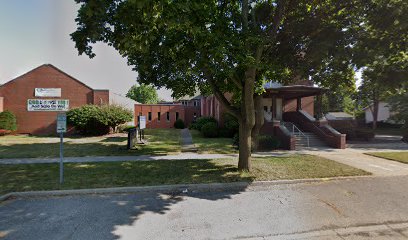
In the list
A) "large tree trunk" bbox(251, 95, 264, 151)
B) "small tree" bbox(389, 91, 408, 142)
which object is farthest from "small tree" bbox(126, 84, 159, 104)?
"large tree trunk" bbox(251, 95, 264, 151)

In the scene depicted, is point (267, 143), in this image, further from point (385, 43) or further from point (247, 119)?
point (385, 43)

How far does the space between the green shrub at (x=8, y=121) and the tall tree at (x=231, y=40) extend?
2065 centimetres

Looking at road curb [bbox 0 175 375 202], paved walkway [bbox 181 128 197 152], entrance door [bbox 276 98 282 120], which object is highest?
entrance door [bbox 276 98 282 120]

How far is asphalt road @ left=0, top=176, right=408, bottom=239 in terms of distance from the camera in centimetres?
422

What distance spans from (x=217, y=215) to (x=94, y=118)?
64.4 ft

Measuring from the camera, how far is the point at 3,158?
1066 centimetres

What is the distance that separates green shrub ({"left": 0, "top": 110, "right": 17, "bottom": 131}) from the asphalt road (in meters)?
22.8

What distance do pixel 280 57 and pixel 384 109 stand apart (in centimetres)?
5191

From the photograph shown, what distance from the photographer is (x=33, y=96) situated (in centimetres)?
2505

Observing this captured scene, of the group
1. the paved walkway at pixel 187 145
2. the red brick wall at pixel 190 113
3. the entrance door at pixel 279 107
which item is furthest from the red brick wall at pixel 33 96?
the entrance door at pixel 279 107

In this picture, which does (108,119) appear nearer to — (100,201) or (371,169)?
(100,201)

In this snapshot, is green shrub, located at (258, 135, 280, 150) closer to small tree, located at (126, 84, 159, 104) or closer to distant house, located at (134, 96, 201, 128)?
distant house, located at (134, 96, 201, 128)

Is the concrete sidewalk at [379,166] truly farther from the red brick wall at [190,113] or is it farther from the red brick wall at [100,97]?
the red brick wall at [190,113]

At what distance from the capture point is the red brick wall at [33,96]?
978 inches
